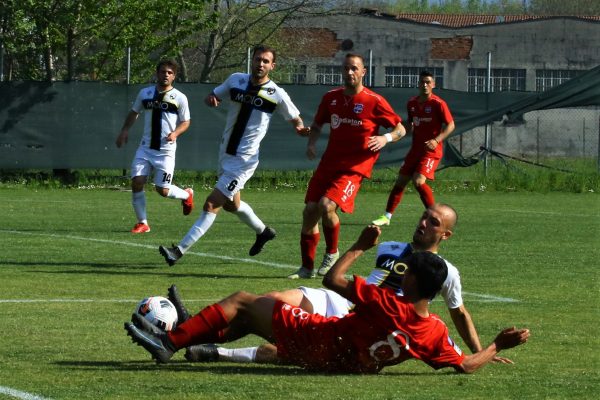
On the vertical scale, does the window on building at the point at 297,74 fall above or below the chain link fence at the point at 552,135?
above

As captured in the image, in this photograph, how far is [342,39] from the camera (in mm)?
61000

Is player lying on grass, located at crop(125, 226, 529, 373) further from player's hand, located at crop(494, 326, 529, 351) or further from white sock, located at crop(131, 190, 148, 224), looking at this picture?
white sock, located at crop(131, 190, 148, 224)

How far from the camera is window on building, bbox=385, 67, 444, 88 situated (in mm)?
58719

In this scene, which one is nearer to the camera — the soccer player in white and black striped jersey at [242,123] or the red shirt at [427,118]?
the soccer player in white and black striped jersey at [242,123]

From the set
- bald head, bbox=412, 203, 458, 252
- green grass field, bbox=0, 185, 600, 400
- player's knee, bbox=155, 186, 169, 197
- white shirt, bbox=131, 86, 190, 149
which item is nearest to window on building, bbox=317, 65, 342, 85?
green grass field, bbox=0, 185, 600, 400

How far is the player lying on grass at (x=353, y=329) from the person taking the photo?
23.0 feet

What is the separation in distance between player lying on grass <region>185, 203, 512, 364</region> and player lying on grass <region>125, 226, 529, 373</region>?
0.18m

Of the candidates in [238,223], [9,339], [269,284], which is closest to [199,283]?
[269,284]

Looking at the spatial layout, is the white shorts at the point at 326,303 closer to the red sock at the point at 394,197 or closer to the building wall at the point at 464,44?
the red sock at the point at 394,197

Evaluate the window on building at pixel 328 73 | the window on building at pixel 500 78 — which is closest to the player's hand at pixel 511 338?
the window on building at pixel 328 73

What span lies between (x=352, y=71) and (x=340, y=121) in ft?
1.87

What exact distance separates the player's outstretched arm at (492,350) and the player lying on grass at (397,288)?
0.89 ft

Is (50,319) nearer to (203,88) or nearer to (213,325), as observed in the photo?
(213,325)

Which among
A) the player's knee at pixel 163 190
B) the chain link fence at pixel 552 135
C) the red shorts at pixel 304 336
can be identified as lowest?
the chain link fence at pixel 552 135
